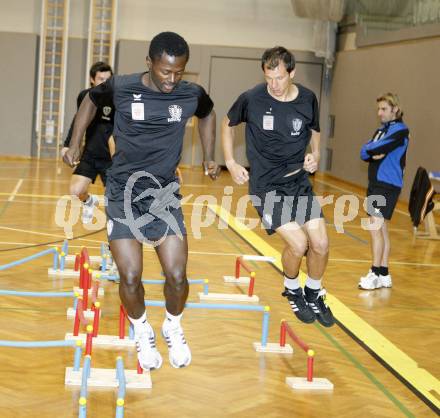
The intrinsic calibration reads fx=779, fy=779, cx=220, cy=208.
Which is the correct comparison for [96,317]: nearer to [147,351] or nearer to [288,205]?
[147,351]

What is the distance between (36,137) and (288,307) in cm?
1416

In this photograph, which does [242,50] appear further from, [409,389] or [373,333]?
[409,389]

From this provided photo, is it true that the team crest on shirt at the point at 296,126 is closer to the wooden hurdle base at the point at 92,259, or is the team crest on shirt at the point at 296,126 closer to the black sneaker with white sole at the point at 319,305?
the black sneaker with white sole at the point at 319,305

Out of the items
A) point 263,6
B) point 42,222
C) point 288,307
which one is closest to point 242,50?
point 263,6

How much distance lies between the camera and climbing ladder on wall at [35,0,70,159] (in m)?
19.2

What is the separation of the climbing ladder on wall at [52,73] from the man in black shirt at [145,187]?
1542 cm

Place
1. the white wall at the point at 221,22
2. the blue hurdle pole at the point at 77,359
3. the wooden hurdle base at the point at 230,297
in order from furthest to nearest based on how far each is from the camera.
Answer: the white wall at the point at 221,22, the wooden hurdle base at the point at 230,297, the blue hurdle pole at the point at 77,359

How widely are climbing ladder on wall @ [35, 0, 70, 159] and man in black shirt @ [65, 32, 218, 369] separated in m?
15.4

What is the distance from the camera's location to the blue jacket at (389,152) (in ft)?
24.6

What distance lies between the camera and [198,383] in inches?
198

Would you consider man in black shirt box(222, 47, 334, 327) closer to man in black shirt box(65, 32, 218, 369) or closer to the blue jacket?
man in black shirt box(65, 32, 218, 369)

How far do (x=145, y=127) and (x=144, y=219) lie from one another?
0.52 metres

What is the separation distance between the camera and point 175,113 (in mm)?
4359

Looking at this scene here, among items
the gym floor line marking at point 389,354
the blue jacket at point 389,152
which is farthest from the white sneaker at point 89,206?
the blue jacket at point 389,152
